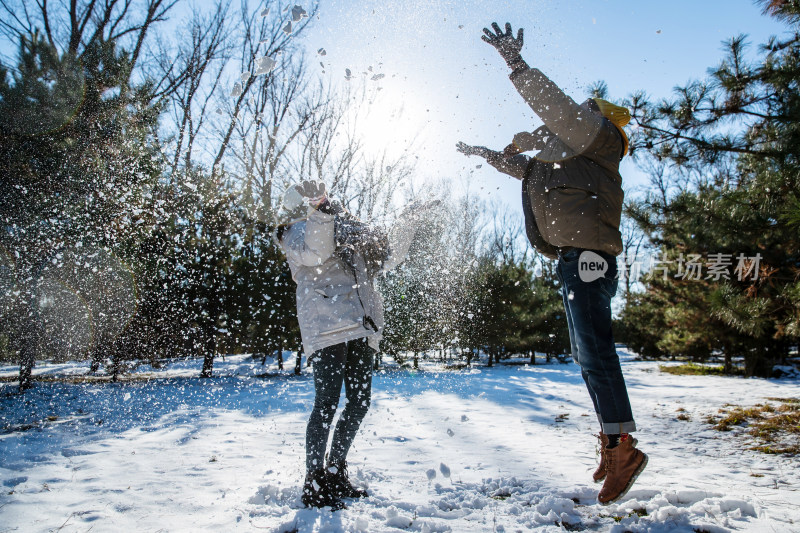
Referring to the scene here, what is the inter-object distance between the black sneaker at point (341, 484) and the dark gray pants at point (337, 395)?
37 mm

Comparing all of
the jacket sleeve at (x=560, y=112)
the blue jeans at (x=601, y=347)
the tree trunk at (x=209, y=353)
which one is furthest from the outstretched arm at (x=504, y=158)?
the tree trunk at (x=209, y=353)

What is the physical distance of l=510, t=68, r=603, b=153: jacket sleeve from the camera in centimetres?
174

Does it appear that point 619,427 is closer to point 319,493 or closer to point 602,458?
point 602,458

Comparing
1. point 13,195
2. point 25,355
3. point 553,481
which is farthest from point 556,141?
point 25,355

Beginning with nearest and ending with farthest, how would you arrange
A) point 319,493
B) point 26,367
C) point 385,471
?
point 319,493 → point 385,471 → point 26,367

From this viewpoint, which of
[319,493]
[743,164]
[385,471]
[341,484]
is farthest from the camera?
[743,164]

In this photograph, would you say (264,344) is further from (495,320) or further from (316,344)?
(316,344)

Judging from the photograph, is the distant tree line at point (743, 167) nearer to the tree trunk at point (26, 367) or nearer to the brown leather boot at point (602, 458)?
the brown leather boot at point (602, 458)

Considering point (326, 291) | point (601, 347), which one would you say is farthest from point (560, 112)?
point (326, 291)

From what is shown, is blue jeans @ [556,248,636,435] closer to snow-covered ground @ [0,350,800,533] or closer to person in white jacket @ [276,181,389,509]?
snow-covered ground @ [0,350,800,533]

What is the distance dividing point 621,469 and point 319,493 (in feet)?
4.47

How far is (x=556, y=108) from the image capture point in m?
1.75

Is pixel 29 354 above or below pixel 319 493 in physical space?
above

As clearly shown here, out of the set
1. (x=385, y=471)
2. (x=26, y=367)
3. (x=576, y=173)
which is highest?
(x=576, y=173)
